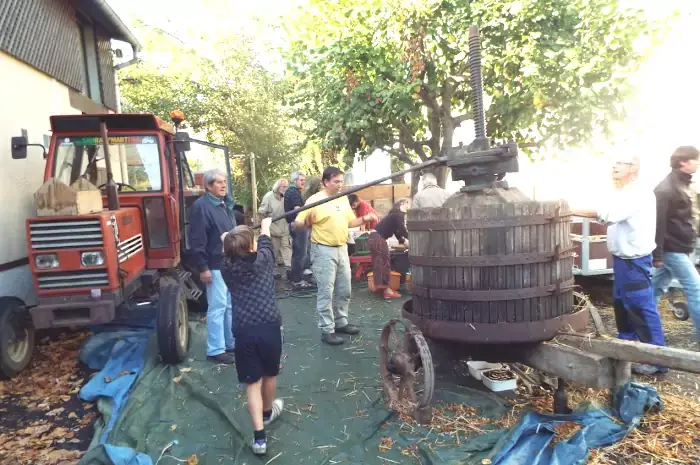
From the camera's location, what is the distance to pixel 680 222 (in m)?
4.28

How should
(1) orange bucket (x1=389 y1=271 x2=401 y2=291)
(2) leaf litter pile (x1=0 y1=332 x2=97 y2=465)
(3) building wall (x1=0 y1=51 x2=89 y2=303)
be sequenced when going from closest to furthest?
1. (2) leaf litter pile (x1=0 y1=332 x2=97 y2=465)
2. (3) building wall (x1=0 y1=51 x2=89 y2=303)
3. (1) orange bucket (x1=389 y1=271 x2=401 y2=291)

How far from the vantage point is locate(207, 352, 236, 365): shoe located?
4773 millimetres

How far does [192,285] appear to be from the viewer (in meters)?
6.23

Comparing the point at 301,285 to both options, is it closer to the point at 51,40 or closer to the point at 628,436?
the point at 628,436

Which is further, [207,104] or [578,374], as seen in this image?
[207,104]

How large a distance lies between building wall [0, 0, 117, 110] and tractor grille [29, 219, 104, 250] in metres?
3.71

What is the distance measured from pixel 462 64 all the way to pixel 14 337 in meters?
8.41

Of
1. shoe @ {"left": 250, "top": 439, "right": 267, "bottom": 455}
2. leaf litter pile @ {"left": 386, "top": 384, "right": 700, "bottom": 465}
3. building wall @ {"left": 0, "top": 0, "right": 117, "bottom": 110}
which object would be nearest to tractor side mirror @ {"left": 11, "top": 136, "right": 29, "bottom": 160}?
building wall @ {"left": 0, "top": 0, "right": 117, "bottom": 110}

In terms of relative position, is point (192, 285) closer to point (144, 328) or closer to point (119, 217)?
point (144, 328)

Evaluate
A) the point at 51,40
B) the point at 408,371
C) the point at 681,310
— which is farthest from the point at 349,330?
the point at 51,40

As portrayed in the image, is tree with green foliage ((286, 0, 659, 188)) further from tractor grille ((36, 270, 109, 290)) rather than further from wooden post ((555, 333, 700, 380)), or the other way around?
tractor grille ((36, 270, 109, 290))

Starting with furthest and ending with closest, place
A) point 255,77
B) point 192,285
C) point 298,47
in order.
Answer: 1. point 255,77
2. point 298,47
3. point 192,285

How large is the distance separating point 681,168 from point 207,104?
16.2 metres

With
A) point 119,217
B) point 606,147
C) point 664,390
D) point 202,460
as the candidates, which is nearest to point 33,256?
point 119,217
